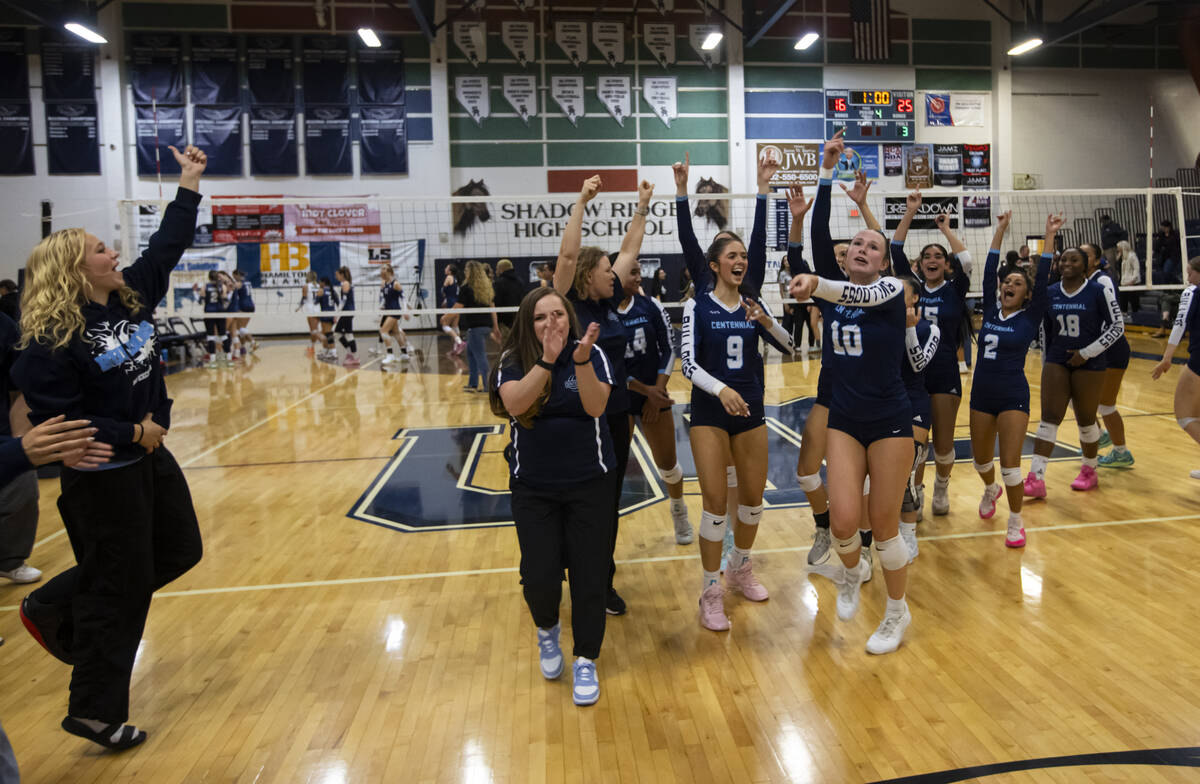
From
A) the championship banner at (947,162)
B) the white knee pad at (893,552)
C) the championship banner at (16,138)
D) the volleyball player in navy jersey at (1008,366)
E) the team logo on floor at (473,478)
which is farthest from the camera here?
the championship banner at (947,162)

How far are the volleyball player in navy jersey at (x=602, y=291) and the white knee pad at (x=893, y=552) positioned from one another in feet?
4.14

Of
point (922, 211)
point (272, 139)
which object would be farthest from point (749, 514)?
point (272, 139)

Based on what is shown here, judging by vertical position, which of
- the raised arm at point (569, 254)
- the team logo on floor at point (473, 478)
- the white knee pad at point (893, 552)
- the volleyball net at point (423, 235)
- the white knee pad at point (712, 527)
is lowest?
the team logo on floor at point (473, 478)

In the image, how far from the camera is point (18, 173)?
20.0 m

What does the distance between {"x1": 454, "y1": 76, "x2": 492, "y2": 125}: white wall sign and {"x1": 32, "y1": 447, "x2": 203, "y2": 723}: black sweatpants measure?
19073mm

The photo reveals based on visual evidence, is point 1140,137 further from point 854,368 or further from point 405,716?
point 405,716

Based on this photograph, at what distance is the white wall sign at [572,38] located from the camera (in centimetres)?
2083

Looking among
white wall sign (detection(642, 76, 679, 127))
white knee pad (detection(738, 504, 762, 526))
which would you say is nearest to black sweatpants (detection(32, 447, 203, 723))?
white knee pad (detection(738, 504, 762, 526))

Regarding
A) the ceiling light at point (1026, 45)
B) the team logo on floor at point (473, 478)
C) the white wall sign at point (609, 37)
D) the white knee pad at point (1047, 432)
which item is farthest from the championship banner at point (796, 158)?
the white knee pad at point (1047, 432)

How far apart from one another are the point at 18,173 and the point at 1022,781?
23814mm

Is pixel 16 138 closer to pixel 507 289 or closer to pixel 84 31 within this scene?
pixel 84 31

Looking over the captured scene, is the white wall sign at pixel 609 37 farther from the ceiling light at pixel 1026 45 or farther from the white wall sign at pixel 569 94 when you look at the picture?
the ceiling light at pixel 1026 45

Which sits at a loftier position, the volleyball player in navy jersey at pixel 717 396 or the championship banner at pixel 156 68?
the championship banner at pixel 156 68

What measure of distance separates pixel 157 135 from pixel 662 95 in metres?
12.3
